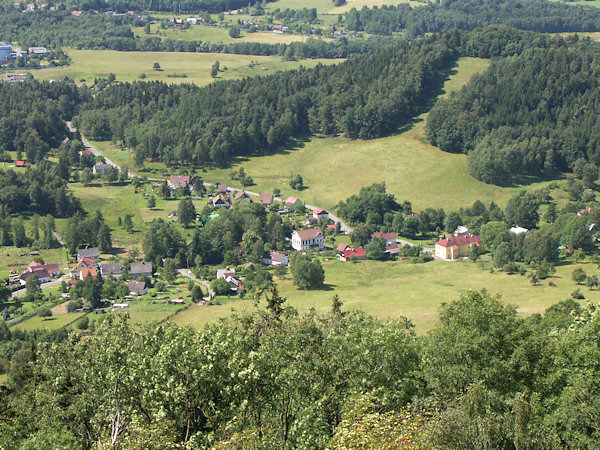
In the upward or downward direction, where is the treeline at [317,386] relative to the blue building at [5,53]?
upward

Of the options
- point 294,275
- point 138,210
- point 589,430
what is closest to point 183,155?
point 138,210

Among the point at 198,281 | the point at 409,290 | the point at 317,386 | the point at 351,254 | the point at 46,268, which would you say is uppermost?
the point at 317,386

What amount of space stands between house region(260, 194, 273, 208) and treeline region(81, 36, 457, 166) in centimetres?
1708

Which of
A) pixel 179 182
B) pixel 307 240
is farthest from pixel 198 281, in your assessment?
pixel 179 182

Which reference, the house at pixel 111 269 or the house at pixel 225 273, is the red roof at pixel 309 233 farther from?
the house at pixel 111 269

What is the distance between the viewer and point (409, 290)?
72062mm

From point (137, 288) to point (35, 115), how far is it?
210 ft

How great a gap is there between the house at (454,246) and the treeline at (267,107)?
140ft

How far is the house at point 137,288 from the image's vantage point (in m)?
73.3

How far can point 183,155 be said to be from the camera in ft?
378

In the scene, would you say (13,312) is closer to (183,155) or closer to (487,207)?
(183,155)

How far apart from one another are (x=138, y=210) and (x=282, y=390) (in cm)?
7743

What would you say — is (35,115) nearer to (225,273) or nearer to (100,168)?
(100,168)

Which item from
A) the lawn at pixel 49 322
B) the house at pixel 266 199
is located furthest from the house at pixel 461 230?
the lawn at pixel 49 322
